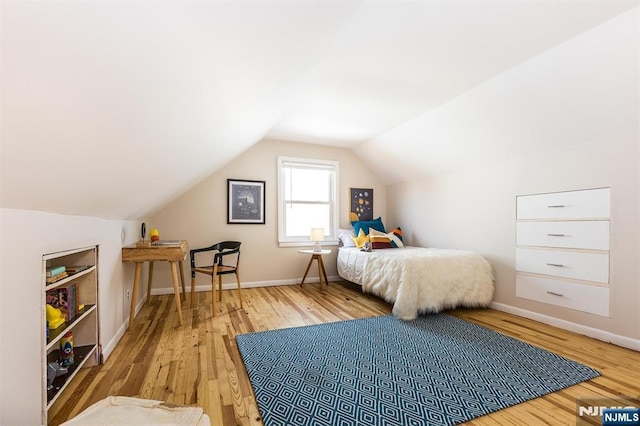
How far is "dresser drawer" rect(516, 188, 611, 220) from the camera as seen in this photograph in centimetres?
255

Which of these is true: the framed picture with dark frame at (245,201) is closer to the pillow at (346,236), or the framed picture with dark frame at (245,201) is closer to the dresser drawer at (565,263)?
the pillow at (346,236)

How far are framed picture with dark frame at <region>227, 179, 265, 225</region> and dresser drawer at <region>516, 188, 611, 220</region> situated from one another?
351 cm

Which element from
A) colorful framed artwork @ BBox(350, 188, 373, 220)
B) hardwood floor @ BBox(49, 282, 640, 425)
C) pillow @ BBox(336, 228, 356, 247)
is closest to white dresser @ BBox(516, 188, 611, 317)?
hardwood floor @ BBox(49, 282, 640, 425)

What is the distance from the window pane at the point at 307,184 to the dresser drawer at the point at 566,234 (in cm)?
296

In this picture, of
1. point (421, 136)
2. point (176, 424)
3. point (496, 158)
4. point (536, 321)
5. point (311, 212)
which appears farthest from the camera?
point (311, 212)

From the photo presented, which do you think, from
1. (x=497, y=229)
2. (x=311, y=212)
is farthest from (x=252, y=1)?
(x=311, y=212)

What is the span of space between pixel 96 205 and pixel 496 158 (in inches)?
156

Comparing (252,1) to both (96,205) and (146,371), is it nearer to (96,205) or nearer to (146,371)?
(96,205)

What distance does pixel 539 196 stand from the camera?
3027 mm

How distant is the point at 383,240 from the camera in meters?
4.44

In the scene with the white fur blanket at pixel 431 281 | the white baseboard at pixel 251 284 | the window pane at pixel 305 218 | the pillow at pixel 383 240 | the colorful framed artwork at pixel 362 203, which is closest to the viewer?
the white fur blanket at pixel 431 281

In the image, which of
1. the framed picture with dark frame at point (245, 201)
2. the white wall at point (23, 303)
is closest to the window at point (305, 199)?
the framed picture with dark frame at point (245, 201)

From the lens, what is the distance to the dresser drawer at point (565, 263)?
254 centimetres

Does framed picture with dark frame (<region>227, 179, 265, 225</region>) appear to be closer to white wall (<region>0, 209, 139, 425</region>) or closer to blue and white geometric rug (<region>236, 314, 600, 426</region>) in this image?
blue and white geometric rug (<region>236, 314, 600, 426</region>)
